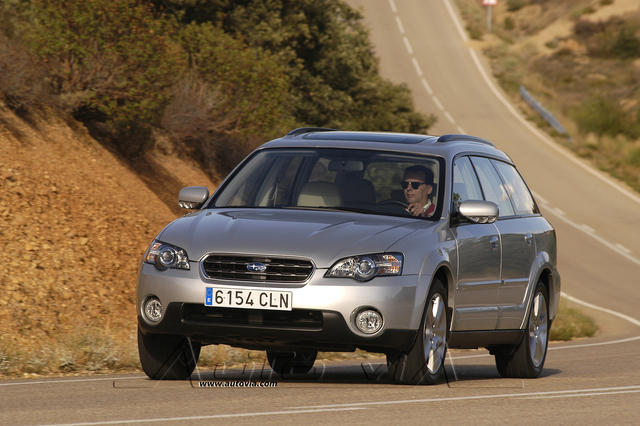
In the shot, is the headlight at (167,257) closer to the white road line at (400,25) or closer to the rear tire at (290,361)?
the rear tire at (290,361)

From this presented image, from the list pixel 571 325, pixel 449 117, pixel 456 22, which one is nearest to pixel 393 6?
pixel 456 22

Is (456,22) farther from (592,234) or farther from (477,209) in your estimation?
(477,209)

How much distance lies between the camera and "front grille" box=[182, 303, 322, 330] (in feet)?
26.7

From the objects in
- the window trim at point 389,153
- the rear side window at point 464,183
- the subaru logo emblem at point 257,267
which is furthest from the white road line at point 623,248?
the subaru logo emblem at point 257,267

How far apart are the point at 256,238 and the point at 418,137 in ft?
7.88

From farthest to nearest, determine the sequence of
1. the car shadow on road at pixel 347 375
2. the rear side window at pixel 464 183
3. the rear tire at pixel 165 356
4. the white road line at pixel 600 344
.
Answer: the white road line at pixel 600 344, the rear side window at pixel 464 183, the car shadow on road at pixel 347 375, the rear tire at pixel 165 356

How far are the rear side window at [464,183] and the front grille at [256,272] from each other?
1838mm

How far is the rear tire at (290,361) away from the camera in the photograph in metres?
11.0

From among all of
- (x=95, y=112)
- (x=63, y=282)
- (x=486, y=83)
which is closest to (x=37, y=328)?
(x=63, y=282)

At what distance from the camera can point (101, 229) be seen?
18.2 meters

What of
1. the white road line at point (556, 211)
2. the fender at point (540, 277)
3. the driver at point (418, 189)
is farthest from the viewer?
the white road line at point (556, 211)

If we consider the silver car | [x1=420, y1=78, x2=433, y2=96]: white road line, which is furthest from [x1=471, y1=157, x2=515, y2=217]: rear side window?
[x1=420, y1=78, x2=433, y2=96]: white road line

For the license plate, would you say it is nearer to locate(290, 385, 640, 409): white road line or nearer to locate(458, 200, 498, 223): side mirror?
locate(290, 385, 640, 409): white road line

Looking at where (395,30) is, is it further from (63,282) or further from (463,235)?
(463,235)
